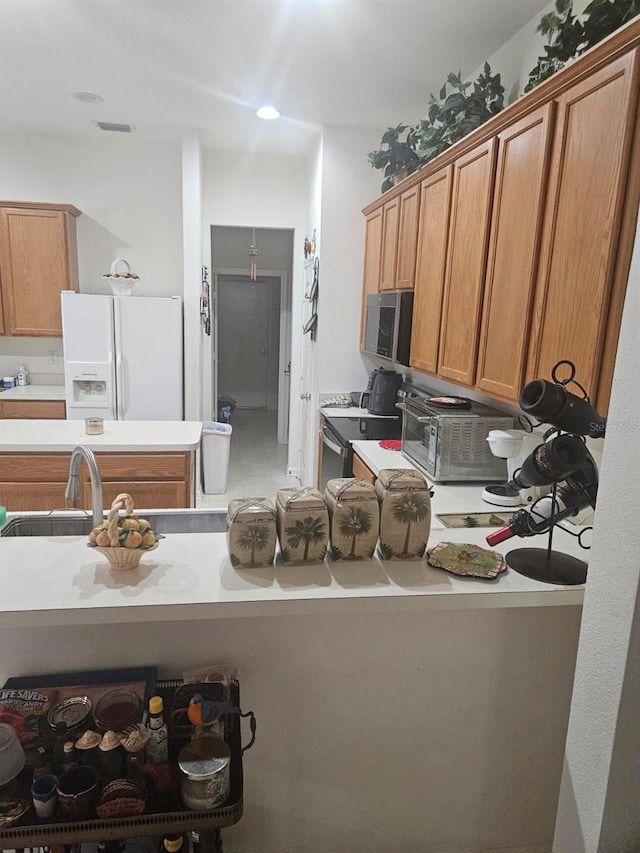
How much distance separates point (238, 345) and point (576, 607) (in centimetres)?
803

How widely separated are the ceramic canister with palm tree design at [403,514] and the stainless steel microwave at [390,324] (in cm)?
190

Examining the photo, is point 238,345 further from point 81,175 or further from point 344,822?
point 344,822

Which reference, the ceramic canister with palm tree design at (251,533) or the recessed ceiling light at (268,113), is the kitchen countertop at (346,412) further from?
the ceramic canister with palm tree design at (251,533)

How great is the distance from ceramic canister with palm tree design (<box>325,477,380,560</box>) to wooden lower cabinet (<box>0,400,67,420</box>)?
378 cm

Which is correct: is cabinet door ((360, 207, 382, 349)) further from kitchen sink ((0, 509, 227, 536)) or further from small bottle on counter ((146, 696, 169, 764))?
small bottle on counter ((146, 696, 169, 764))

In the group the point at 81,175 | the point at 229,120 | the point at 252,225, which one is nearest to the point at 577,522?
the point at 229,120

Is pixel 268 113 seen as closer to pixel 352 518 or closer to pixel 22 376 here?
pixel 22 376

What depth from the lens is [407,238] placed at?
10.3ft

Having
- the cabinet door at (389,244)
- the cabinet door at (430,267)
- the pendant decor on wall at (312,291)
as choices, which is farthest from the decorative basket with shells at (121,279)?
the cabinet door at (430,267)

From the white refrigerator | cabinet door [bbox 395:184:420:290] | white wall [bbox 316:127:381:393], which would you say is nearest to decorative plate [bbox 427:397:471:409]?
cabinet door [bbox 395:184:420:290]

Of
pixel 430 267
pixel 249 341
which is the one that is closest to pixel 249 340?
pixel 249 341

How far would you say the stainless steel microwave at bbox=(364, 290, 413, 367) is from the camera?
313 cm

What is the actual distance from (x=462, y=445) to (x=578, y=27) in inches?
59.1

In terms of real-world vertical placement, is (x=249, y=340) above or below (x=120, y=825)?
above
